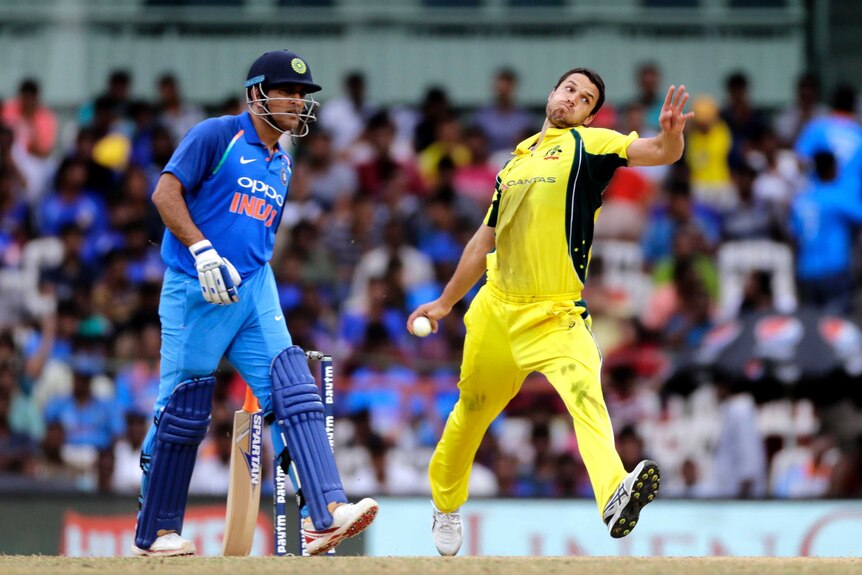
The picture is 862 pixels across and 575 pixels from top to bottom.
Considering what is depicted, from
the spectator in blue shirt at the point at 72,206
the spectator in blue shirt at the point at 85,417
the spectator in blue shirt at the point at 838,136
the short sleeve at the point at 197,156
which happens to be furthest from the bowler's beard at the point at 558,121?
the spectator in blue shirt at the point at 72,206

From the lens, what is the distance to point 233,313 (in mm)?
7676

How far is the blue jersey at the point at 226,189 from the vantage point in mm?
7578

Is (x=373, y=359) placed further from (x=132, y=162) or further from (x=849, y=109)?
(x=849, y=109)

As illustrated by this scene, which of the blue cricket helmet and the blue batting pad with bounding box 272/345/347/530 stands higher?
the blue cricket helmet

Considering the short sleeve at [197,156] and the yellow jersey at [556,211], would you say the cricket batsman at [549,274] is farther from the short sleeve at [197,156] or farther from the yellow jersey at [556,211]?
the short sleeve at [197,156]

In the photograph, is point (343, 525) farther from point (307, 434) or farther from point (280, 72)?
point (280, 72)

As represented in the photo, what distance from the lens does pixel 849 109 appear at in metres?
15.0

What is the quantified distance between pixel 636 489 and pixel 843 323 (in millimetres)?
6064

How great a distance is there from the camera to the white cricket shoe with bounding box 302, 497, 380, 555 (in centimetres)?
725

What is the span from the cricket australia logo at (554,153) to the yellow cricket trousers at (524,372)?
→ 0.68 m

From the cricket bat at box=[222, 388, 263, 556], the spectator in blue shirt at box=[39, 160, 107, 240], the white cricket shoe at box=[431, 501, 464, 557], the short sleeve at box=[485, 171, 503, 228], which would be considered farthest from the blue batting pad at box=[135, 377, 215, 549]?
the spectator in blue shirt at box=[39, 160, 107, 240]

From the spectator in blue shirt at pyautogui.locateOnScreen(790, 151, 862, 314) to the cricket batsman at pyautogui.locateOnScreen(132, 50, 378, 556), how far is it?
7107mm

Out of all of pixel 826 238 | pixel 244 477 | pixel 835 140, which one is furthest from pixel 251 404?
pixel 835 140

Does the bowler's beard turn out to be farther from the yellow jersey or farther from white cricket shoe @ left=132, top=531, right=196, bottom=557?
white cricket shoe @ left=132, top=531, right=196, bottom=557
